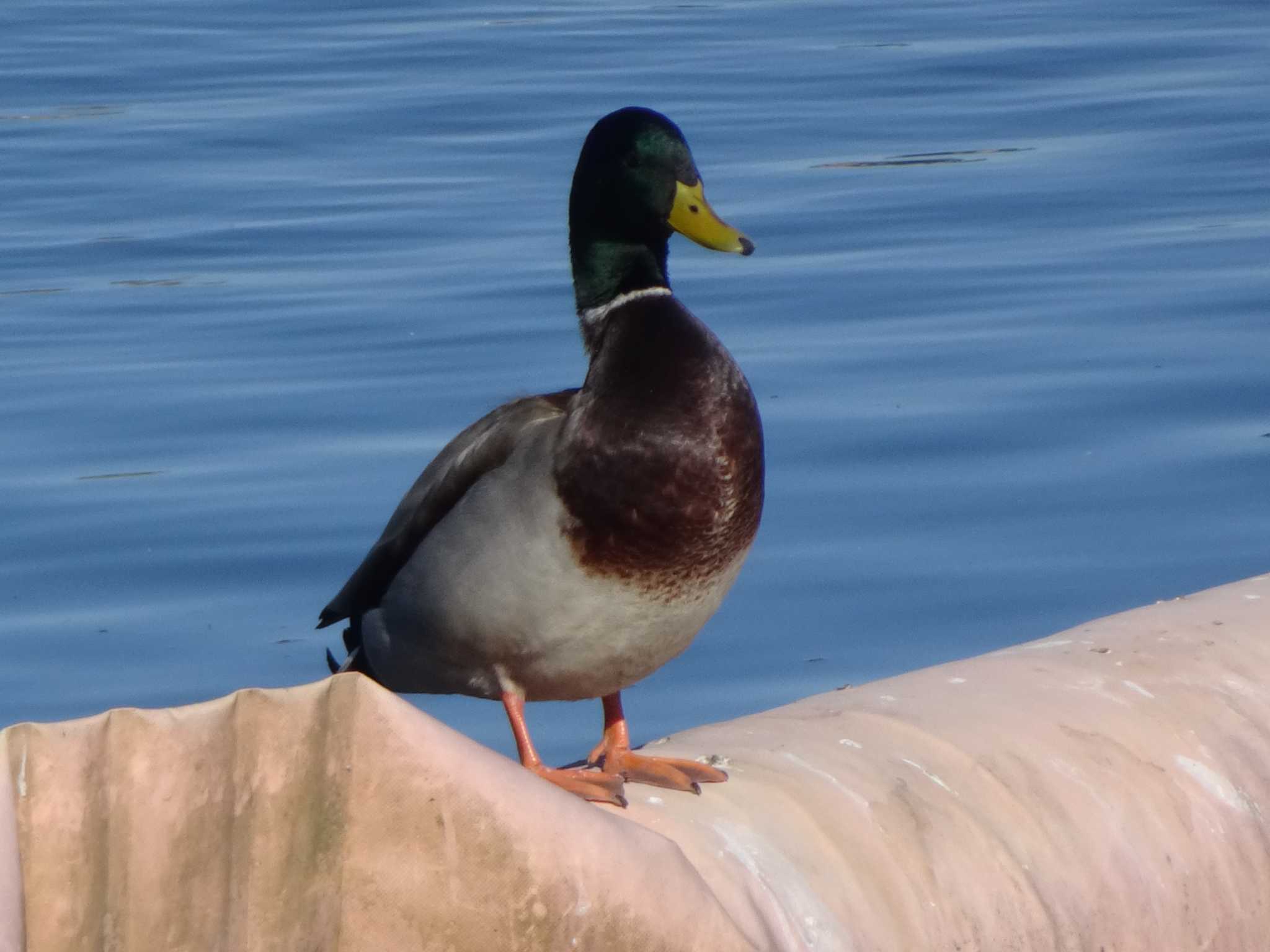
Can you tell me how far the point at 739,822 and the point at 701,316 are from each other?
5.07 meters

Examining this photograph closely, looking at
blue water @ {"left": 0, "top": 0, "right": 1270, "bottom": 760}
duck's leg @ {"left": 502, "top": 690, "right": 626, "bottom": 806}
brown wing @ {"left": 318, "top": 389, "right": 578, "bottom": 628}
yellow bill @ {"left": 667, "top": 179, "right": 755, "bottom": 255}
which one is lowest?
blue water @ {"left": 0, "top": 0, "right": 1270, "bottom": 760}

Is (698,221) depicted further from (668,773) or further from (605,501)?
(668,773)

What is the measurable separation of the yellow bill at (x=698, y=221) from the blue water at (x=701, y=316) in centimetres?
156

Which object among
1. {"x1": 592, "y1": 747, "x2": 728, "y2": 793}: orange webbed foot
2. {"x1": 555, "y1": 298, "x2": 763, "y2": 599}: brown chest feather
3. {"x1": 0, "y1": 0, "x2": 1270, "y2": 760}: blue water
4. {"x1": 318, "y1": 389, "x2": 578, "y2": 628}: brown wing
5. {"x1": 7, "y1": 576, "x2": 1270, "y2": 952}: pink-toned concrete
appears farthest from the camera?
{"x1": 0, "y1": 0, "x2": 1270, "y2": 760}: blue water

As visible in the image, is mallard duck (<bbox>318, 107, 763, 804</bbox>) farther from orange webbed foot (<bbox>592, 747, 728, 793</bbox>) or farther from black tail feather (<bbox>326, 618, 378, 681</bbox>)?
black tail feather (<bbox>326, 618, 378, 681</bbox>)

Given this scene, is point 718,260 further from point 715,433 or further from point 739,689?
point 715,433

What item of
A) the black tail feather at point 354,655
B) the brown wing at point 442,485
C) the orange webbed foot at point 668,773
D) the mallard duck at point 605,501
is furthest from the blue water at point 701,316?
the orange webbed foot at point 668,773

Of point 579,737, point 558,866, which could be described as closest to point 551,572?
point 558,866

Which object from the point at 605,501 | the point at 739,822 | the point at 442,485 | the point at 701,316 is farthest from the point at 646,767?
the point at 701,316

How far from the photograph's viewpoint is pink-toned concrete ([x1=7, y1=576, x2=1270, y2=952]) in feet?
6.98

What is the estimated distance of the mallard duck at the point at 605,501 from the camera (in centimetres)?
325

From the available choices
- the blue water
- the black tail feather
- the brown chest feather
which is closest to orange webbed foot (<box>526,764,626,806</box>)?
the brown chest feather

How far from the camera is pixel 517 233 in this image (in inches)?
352

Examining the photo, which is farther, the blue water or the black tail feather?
the blue water
